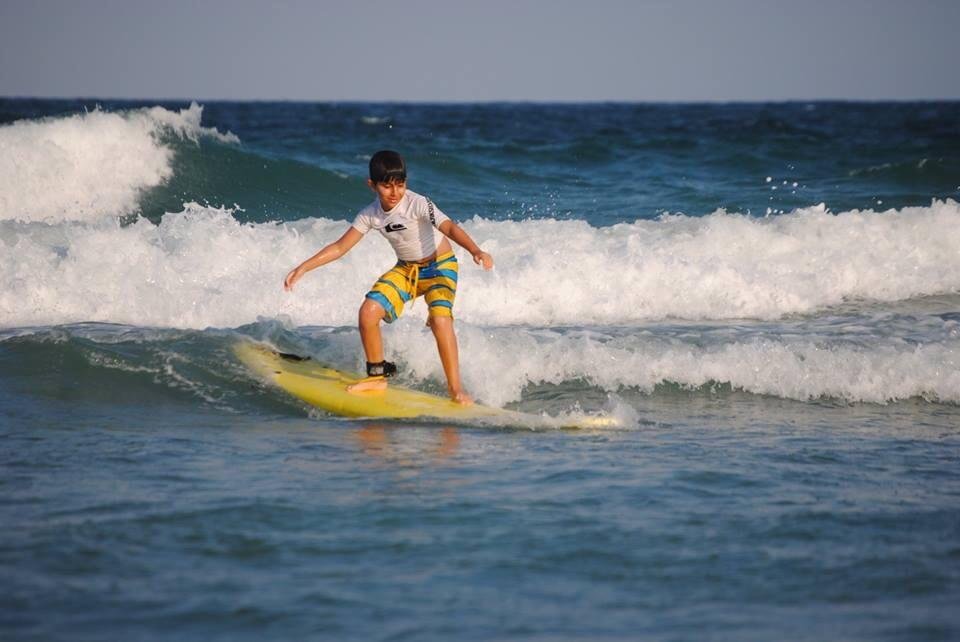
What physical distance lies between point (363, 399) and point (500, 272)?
436 centimetres

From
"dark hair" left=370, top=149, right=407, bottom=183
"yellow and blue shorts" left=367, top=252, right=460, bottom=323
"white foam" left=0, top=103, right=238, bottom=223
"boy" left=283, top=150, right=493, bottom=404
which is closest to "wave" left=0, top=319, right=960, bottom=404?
"boy" left=283, top=150, right=493, bottom=404

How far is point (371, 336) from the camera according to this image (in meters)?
7.02

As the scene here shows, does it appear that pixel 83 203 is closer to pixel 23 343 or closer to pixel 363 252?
pixel 363 252

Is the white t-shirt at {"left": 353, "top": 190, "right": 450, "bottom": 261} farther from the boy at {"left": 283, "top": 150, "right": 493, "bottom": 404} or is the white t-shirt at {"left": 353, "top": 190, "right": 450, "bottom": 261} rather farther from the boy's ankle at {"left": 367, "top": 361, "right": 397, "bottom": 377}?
the boy's ankle at {"left": 367, "top": 361, "right": 397, "bottom": 377}

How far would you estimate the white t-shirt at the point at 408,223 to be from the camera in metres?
7.00

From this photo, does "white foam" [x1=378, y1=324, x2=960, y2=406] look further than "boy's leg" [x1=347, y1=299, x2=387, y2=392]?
Yes

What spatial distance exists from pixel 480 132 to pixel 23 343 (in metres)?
24.2

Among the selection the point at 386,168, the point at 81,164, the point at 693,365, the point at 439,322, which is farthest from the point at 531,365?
the point at 81,164

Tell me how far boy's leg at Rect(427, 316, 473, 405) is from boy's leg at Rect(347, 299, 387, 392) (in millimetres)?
336

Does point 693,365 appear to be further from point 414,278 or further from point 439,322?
point 414,278

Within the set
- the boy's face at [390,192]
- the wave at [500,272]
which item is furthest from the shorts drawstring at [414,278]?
the wave at [500,272]

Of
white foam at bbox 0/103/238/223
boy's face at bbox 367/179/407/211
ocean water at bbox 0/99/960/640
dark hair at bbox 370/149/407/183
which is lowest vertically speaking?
ocean water at bbox 0/99/960/640

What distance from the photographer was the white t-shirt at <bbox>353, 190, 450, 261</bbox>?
23.0 ft

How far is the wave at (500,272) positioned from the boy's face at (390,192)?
277cm
